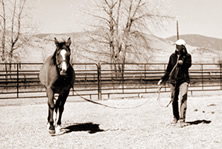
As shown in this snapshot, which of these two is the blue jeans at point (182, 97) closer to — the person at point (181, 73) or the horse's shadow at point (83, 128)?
the person at point (181, 73)

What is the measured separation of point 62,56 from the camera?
4.97m

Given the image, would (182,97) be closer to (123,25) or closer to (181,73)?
(181,73)

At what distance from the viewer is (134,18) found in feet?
69.1

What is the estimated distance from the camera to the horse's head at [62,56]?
16.1 feet

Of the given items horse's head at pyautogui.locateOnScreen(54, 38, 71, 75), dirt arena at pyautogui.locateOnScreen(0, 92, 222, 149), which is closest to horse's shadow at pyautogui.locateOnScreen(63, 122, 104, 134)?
dirt arena at pyautogui.locateOnScreen(0, 92, 222, 149)

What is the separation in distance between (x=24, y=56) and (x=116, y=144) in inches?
850

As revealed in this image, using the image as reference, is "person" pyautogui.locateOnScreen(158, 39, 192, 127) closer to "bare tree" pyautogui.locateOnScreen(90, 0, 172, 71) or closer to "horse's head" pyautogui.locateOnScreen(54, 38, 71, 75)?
"horse's head" pyautogui.locateOnScreen(54, 38, 71, 75)

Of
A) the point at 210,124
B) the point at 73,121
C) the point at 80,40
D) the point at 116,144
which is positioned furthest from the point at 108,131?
the point at 80,40

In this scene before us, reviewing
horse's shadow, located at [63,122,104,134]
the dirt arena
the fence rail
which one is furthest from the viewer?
the fence rail

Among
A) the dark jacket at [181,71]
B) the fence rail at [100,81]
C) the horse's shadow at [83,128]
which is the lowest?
the horse's shadow at [83,128]

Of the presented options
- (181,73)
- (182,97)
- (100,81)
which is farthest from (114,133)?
(100,81)

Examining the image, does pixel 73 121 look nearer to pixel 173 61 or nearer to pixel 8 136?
pixel 8 136

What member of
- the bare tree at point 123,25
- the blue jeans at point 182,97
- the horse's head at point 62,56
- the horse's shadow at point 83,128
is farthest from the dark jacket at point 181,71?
the bare tree at point 123,25

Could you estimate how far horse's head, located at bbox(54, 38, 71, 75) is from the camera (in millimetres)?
Result: 4918
